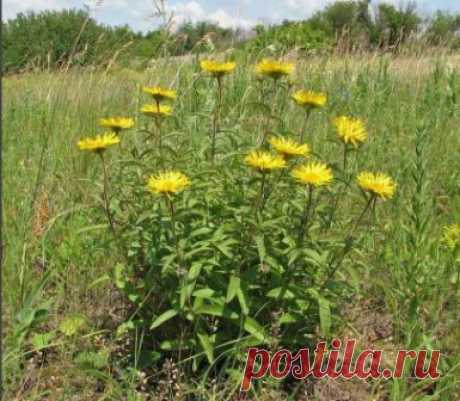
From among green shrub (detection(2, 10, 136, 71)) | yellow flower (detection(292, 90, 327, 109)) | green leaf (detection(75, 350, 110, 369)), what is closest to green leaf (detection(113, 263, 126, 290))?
green leaf (detection(75, 350, 110, 369))

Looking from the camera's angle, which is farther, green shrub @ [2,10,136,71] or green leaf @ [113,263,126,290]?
green shrub @ [2,10,136,71]

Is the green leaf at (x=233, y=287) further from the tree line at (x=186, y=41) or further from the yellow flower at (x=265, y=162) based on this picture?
the tree line at (x=186, y=41)

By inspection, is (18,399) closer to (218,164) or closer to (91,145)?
(91,145)

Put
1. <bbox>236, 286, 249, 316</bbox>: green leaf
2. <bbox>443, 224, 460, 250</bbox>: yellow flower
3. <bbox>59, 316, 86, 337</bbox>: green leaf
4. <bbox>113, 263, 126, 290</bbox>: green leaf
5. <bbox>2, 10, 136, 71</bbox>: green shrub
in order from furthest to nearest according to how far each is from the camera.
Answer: <bbox>2, 10, 136, 71</bbox>: green shrub
<bbox>443, 224, 460, 250</bbox>: yellow flower
<bbox>59, 316, 86, 337</bbox>: green leaf
<bbox>113, 263, 126, 290</bbox>: green leaf
<bbox>236, 286, 249, 316</bbox>: green leaf

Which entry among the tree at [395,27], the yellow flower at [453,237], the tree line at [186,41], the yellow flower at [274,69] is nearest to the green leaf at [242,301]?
the yellow flower at [274,69]

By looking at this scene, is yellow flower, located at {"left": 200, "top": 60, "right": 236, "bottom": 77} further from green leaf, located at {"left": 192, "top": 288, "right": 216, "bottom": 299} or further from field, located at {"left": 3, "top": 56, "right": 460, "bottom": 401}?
green leaf, located at {"left": 192, "top": 288, "right": 216, "bottom": 299}

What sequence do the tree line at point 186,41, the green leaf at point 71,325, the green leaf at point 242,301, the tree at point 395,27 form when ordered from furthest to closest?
the tree at point 395,27
the tree line at point 186,41
the green leaf at point 71,325
the green leaf at point 242,301

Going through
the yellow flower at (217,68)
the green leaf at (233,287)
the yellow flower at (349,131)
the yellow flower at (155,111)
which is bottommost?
the green leaf at (233,287)

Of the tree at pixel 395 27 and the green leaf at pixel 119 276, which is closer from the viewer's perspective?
the green leaf at pixel 119 276

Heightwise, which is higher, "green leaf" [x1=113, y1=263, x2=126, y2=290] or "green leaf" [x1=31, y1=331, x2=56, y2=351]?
"green leaf" [x1=113, y1=263, x2=126, y2=290]

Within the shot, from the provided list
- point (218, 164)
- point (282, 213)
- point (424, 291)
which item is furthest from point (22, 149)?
point (424, 291)

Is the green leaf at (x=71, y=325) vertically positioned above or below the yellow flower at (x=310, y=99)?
below

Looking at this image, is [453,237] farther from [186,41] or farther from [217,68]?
[186,41]

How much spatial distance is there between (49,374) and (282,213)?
2.96 ft
